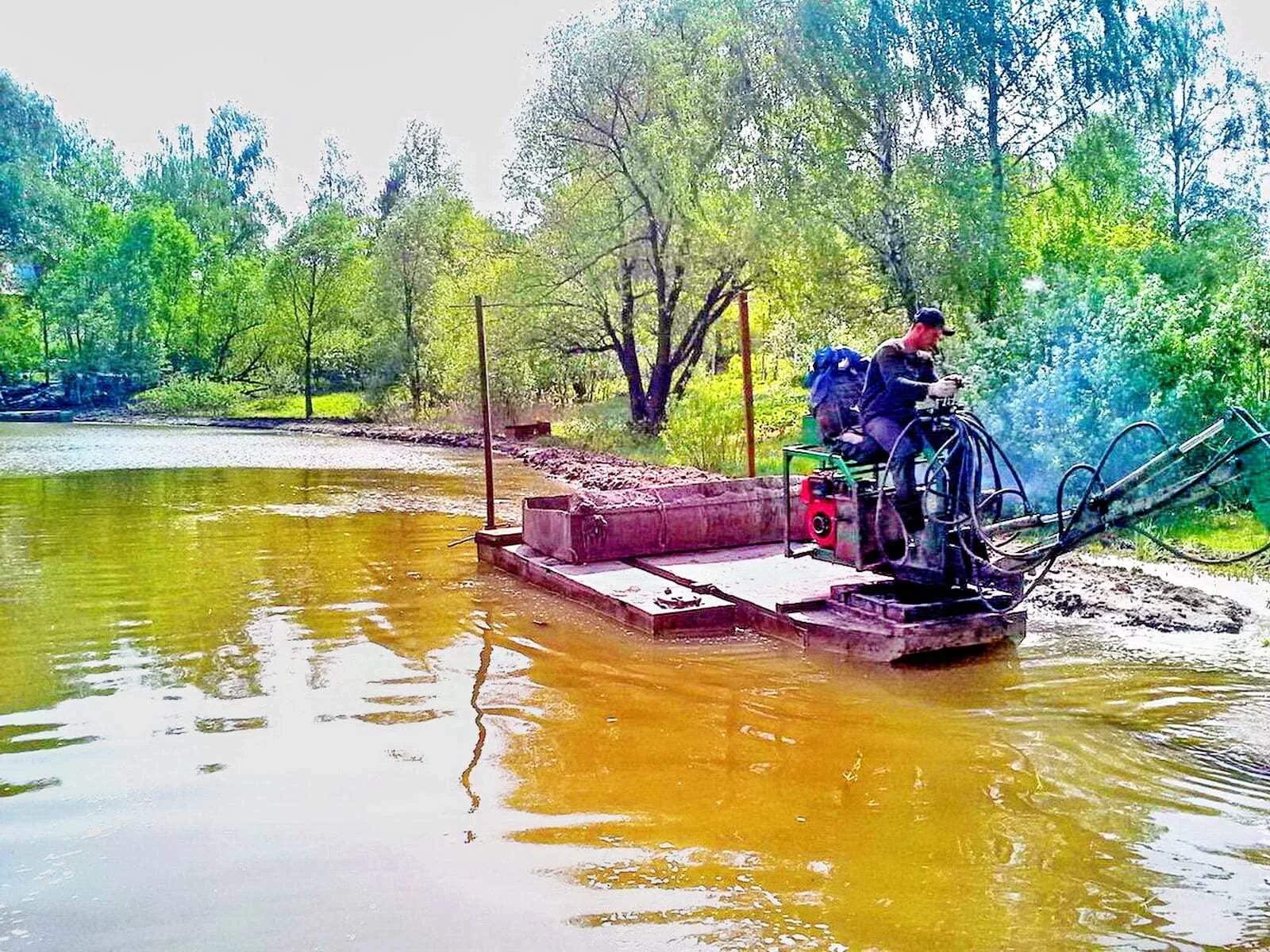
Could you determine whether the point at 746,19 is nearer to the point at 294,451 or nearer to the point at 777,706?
the point at 294,451

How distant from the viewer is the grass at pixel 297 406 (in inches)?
1810

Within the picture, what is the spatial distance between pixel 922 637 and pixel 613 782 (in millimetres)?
2683

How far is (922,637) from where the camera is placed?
25.5 ft

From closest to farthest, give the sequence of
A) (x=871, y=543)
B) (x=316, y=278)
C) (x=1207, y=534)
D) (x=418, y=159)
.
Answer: (x=871, y=543) → (x=1207, y=534) → (x=316, y=278) → (x=418, y=159)

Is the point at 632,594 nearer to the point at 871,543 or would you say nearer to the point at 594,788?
the point at 871,543

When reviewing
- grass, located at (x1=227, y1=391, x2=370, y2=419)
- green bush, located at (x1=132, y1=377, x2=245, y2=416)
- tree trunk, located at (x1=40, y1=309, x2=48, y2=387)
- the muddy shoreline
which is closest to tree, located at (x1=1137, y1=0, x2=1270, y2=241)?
the muddy shoreline

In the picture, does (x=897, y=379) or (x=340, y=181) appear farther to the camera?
(x=340, y=181)

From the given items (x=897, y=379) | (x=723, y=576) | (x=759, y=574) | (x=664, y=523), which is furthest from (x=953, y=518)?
(x=664, y=523)

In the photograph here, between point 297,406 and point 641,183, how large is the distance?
27329 mm

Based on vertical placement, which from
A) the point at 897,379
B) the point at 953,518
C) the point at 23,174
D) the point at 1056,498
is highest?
the point at 23,174

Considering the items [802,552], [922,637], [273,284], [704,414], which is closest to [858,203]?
[704,414]

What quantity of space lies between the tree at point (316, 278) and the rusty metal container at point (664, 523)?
36157 mm

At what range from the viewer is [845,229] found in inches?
818

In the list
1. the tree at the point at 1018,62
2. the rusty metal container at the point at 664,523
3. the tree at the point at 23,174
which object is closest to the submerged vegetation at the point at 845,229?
the tree at the point at 1018,62
